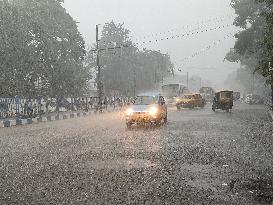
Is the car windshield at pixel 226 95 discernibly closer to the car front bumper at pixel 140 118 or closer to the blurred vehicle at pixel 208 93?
the car front bumper at pixel 140 118

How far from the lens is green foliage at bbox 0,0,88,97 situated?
136ft

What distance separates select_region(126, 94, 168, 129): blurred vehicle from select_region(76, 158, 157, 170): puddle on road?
11.5 metres

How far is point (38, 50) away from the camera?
48562 mm

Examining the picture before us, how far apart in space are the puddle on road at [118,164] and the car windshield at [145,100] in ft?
42.4

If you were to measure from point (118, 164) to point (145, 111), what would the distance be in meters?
12.5

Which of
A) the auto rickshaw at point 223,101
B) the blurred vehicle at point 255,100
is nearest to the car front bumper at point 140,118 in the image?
the auto rickshaw at point 223,101

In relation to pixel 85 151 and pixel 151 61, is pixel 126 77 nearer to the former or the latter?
pixel 151 61

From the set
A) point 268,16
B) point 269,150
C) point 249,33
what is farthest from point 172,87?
point 269,150

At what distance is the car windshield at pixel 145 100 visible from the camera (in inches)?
933

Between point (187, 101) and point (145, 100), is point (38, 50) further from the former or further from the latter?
point (145, 100)

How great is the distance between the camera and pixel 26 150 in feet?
43.2

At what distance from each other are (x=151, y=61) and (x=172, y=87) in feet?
161

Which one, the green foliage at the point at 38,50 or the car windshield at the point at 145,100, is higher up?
the green foliage at the point at 38,50

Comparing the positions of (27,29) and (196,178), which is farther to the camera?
(27,29)
